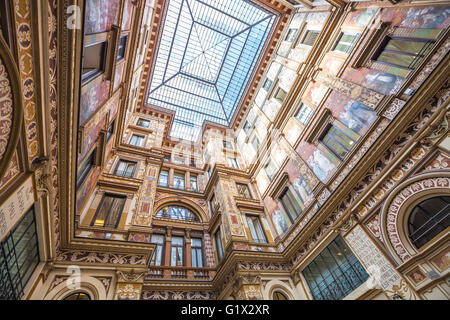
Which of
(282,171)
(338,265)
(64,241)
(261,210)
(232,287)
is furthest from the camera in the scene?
(261,210)

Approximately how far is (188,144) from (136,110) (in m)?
6.39

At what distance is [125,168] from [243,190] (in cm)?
860

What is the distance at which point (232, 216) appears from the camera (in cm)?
1181

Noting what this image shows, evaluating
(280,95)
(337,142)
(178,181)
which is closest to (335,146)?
(337,142)

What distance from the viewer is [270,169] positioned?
14562 millimetres

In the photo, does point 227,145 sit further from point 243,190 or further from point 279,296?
point 279,296

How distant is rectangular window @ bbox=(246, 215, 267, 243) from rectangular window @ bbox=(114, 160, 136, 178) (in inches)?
321

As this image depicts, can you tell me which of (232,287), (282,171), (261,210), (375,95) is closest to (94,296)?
(232,287)

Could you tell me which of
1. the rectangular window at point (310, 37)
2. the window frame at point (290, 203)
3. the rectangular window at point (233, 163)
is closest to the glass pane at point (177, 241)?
the window frame at point (290, 203)

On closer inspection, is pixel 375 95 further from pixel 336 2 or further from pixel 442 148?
pixel 336 2

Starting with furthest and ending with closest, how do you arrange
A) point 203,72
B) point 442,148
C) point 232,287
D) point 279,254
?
1. point 203,72
2. point 279,254
3. point 232,287
4. point 442,148

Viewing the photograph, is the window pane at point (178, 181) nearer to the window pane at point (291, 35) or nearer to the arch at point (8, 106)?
the arch at point (8, 106)

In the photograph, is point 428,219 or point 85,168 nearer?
point 428,219

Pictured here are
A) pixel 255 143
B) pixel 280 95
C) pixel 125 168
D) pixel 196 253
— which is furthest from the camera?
pixel 255 143
